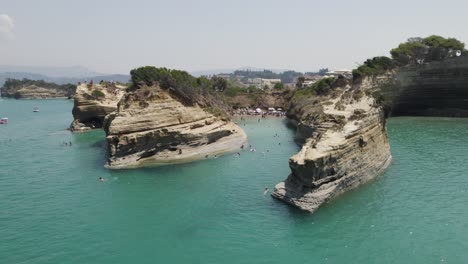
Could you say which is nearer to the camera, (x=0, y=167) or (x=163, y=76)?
(x=0, y=167)

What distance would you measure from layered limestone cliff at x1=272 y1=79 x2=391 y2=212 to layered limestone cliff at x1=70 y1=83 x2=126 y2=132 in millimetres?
59346

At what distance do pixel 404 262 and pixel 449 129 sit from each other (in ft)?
200

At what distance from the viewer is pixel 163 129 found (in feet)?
177

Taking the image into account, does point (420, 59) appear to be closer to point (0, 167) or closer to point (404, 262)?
point (404, 262)

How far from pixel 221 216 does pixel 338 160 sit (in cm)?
1238

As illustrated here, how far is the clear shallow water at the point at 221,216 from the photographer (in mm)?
27984

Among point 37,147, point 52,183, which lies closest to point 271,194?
point 52,183

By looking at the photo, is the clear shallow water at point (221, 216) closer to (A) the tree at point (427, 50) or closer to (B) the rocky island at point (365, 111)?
(B) the rocky island at point (365, 111)

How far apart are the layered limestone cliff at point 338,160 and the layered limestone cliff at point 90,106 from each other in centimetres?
5935

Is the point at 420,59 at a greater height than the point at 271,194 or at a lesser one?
greater

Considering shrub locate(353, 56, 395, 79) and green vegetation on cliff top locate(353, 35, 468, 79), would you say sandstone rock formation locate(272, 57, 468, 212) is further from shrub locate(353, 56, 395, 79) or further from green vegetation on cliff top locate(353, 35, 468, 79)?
green vegetation on cliff top locate(353, 35, 468, 79)

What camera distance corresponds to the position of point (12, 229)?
1289 inches

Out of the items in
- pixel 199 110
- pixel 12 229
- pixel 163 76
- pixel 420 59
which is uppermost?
pixel 420 59

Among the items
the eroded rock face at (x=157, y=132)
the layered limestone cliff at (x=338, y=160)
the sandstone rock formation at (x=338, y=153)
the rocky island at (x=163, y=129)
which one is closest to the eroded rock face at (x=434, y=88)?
the sandstone rock formation at (x=338, y=153)
